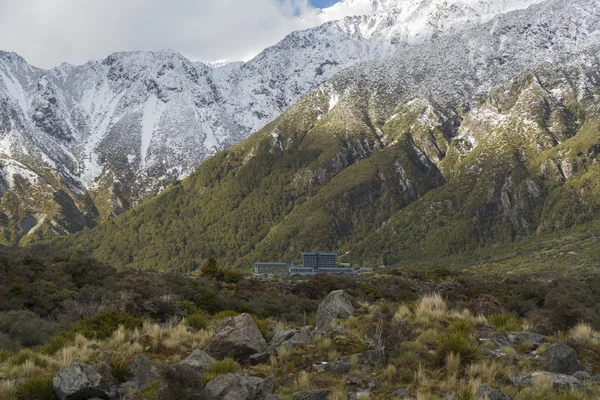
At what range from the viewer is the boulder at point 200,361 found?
46.0 ft

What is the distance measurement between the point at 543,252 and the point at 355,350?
178m


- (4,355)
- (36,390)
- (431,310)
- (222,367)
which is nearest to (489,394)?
(431,310)

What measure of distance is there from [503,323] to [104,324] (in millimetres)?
15804

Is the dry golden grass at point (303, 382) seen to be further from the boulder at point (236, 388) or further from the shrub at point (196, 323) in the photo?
the shrub at point (196, 323)

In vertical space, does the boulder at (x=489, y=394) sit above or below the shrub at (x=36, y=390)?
below

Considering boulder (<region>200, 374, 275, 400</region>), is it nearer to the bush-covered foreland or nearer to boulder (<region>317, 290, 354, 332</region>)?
the bush-covered foreland

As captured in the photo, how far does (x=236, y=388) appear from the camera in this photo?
38.0 ft

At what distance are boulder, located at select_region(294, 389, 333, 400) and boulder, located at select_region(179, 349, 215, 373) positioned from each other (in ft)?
11.2

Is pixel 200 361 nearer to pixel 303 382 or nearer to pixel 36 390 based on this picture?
pixel 303 382

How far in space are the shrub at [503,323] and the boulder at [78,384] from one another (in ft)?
41.2

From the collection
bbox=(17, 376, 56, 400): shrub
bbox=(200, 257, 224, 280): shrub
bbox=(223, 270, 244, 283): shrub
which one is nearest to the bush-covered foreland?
bbox=(17, 376, 56, 400): shrub

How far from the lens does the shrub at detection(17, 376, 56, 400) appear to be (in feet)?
39.6

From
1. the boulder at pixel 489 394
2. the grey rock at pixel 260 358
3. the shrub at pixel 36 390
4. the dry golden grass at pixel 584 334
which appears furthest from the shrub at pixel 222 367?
the dry golden grass at pixel 584 334

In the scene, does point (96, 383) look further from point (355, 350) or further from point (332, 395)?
point (355, 350)
